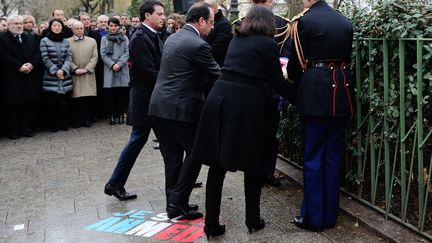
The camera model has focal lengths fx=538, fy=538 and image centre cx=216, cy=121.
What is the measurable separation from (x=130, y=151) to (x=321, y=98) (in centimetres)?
218

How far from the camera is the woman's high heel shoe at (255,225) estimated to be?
4.56 m

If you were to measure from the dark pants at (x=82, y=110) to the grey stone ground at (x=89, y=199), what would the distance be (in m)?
1.66

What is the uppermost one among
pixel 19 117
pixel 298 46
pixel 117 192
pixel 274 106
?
pixel 298 46

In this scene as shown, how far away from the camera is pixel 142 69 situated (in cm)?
534

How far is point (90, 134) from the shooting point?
977 centimetres

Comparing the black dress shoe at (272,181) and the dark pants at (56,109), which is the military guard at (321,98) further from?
the dark pants at (56,109)

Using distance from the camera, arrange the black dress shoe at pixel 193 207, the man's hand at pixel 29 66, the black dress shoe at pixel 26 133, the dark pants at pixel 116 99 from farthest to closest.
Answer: the dark pants at pixel 116 99, the black dress shoe at pixel 26 133, the man's hand at pixel 29 66, the black dress shoe at pixel 193 207

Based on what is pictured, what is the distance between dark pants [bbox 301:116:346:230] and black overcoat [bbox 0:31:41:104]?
647cm

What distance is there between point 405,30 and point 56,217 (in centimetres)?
361

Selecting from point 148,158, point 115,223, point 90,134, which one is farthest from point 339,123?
point 90,134

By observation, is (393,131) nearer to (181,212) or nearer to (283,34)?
(283,34)

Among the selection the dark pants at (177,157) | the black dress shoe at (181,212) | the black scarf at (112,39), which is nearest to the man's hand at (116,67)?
the black scarf at (112,39)

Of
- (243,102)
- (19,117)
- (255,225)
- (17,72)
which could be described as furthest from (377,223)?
(19,117)

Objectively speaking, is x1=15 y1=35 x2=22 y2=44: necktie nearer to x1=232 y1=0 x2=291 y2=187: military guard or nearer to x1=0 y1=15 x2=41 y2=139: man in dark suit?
x1=0 y1=15 x2=41 y2=139: man in dark suit
